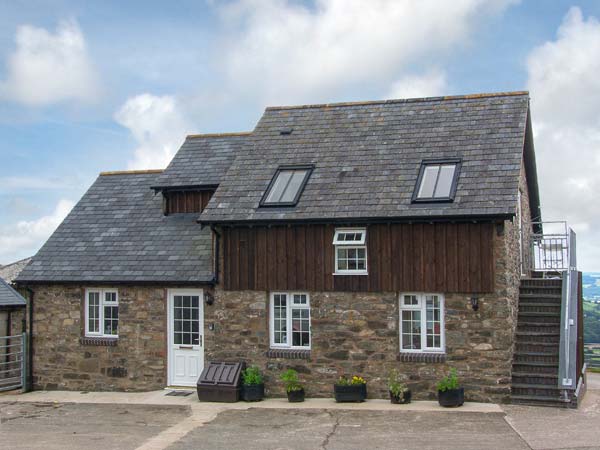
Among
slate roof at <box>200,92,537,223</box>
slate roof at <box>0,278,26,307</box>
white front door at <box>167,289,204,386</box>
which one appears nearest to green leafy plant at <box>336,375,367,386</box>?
slate roof at <box>200,92,537,223</box>

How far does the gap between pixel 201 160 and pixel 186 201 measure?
4.80ft

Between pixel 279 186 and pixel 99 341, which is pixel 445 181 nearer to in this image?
pixel 279 186

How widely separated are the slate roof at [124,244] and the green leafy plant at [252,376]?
7.64 feet

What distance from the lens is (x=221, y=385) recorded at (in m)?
16.6

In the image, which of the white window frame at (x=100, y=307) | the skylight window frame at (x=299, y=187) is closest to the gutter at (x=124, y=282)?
the white window frame at (x=100, y=307)

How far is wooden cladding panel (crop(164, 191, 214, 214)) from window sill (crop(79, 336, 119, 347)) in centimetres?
390

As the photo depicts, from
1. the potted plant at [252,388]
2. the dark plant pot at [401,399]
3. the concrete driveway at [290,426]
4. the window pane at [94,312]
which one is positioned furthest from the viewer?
the window pane at [94,312]

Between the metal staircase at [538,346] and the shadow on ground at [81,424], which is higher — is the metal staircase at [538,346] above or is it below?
above

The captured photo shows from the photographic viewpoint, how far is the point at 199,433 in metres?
13.5

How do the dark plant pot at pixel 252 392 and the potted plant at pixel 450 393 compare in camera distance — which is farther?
the dark plant pot at pixel 252 392

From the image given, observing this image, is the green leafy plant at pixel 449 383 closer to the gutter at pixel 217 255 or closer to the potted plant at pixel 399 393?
the potted plant at pixel 399 393

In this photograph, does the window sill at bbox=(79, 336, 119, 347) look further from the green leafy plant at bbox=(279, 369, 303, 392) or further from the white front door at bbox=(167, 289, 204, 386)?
the green leafy plant at bbox=(279, 369, 303, 392)

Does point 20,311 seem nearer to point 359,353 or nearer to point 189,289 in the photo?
point 189,289

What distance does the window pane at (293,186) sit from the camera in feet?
57.1
